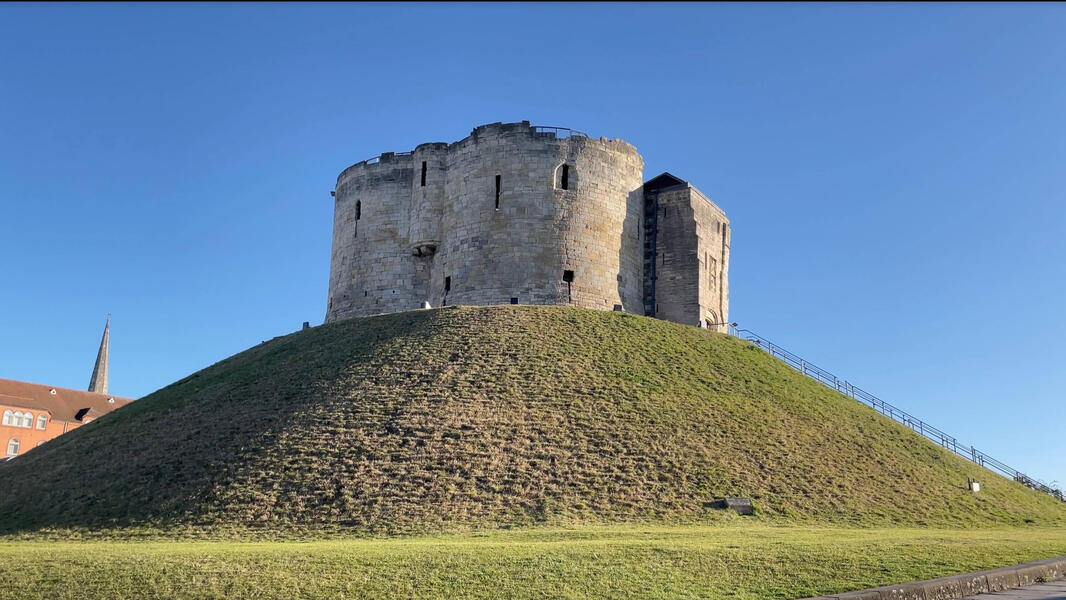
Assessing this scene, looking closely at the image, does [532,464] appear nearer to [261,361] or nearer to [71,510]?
[71,510]

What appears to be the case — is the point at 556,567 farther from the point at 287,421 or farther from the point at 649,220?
the point at 649,220

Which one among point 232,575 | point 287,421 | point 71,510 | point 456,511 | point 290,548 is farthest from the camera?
point 287,421

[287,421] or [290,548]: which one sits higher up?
[287,421]

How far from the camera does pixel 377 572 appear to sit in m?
13.3

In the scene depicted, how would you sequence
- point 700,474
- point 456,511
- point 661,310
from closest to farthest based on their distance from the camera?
point 456,511 < point 700,474 < point 661,310

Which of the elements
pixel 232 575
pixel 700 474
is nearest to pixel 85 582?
pixel 232 575

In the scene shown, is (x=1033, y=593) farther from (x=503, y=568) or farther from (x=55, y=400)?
(x=55, y=400)

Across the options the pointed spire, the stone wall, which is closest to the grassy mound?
the stone wall

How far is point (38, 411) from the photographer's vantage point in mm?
64312

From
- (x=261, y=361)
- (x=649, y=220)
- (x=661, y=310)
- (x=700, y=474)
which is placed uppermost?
(x=649, y=220)

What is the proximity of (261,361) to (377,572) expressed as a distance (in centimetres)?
2212

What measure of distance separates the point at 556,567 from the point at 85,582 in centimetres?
729

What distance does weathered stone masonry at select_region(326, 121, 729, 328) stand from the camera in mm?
38656

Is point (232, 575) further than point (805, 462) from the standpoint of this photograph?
No
